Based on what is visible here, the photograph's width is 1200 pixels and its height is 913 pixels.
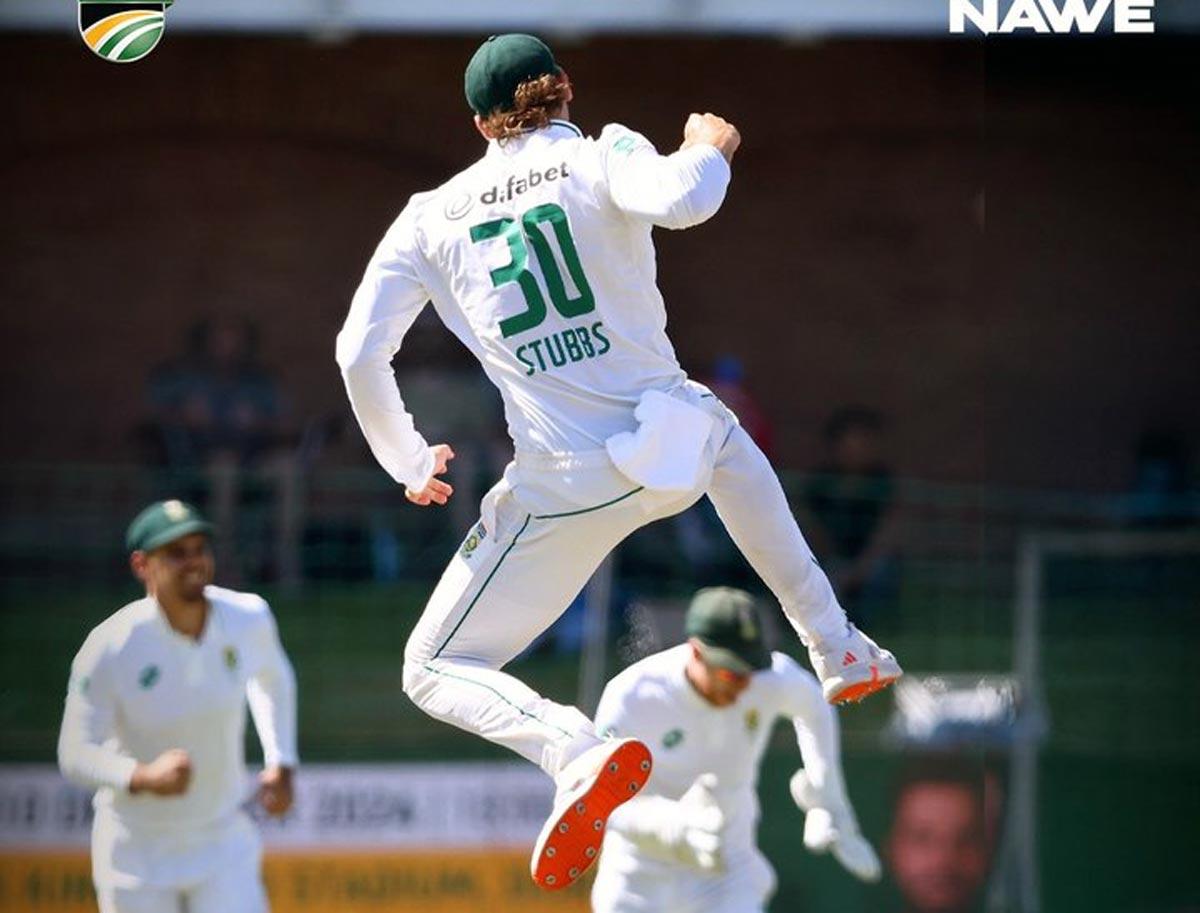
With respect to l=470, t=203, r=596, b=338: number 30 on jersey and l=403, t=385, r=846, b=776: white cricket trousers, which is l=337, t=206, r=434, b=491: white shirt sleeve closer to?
l=470, t=203, r=596, b=338: number 30 on jersey

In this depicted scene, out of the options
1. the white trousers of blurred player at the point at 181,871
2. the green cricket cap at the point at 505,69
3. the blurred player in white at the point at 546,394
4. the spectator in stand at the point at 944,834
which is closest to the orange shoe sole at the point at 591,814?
the blurred player in white at the point at 546,394

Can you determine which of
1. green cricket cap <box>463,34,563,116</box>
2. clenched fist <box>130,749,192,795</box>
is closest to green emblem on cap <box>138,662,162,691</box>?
clenched fist <box>130,749,192,795</box>

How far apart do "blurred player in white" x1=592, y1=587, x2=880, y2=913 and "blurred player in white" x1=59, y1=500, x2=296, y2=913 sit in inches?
40.6

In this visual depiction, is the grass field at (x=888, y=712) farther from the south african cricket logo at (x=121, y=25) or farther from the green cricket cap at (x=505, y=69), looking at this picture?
the green cricket cap at (x=505, y=69)

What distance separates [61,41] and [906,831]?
419 cm

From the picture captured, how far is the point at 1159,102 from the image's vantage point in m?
10.8

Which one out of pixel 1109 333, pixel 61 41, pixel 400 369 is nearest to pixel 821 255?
pixel 1109 333

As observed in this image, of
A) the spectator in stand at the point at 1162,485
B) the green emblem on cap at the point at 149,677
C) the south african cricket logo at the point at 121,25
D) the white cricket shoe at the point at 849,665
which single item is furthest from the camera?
the spectator in stand at the point at 1162,485

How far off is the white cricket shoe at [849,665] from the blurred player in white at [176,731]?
2.76m

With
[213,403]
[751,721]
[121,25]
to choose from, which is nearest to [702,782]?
[751,721]

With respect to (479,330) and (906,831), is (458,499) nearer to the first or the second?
(906,831)

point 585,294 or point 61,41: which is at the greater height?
point 61,41

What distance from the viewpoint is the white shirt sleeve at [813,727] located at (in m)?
7.83

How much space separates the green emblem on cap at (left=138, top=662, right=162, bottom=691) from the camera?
310 inches
